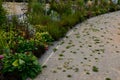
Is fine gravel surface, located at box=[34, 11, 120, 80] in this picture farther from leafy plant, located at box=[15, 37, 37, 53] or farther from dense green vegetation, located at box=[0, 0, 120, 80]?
leafy plant, located at box=[15, 37, 37, 53]

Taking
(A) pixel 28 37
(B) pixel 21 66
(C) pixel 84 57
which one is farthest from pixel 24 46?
(C) pixel 84 57

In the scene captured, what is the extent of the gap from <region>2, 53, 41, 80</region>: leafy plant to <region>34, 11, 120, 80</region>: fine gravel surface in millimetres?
208

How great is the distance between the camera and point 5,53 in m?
6.24

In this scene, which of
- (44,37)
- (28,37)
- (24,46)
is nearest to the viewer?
(24,46)

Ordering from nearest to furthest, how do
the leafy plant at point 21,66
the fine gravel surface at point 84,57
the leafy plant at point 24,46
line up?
the leafy plant at point 21,66, the fine gravel surface at point 84,57, the leafy plant at point 24,46

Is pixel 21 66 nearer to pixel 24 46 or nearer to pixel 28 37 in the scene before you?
pixel 24 46

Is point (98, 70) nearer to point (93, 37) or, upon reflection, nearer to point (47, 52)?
point (47, 52)

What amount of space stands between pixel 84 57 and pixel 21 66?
90.5 inches

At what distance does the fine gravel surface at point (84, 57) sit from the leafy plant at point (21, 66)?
0.68ft

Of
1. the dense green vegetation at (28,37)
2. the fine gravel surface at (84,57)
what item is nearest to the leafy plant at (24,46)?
the dense green vegetation at (28,37)

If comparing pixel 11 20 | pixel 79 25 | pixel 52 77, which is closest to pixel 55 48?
pixel 11 20

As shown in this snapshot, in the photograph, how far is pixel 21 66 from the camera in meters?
5.84

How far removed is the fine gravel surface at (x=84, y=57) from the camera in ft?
20.5

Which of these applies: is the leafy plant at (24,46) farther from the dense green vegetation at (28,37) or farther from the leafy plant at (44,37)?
the leafy plant at (44,37)
